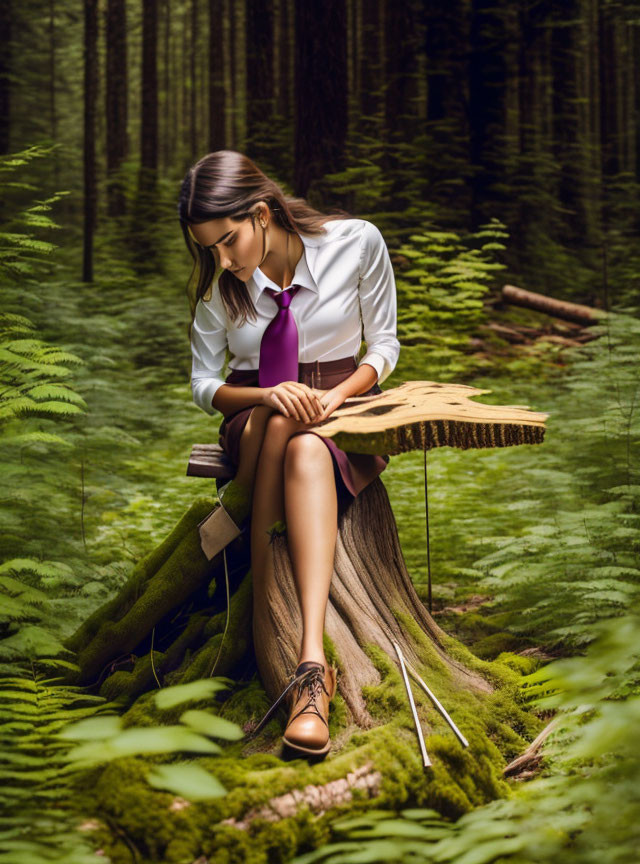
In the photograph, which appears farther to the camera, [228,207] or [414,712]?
[228,207]

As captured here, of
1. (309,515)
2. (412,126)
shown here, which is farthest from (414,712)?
(412,126)

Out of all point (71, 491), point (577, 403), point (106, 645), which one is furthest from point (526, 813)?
point (577, 403)

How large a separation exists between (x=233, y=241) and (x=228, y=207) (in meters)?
0.12

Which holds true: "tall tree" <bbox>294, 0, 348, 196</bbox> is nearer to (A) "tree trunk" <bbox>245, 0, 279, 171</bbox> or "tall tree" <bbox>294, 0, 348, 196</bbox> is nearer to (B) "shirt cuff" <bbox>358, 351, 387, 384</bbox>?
(A) "tree trunk" <bbox>245, 0, 279, 171</bbox>

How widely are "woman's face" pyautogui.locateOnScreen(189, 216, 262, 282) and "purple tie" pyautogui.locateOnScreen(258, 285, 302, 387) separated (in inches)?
6.4

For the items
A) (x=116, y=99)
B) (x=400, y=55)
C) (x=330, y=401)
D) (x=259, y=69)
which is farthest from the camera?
(x=116, y=99)

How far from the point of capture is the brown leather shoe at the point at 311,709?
2275 millimetres

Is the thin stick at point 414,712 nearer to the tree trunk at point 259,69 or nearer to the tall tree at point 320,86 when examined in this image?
the tall tree at point 320,86

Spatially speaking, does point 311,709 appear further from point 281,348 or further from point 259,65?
point 259,65

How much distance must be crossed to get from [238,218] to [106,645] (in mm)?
1662

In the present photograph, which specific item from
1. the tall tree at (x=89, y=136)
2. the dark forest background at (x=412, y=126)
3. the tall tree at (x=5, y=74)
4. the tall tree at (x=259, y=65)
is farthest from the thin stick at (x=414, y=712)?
the tall tree at (x=259, y=65)

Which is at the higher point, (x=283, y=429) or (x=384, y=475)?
(x=283, y=429)

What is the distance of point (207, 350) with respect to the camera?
3.11m

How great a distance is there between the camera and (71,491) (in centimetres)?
557
